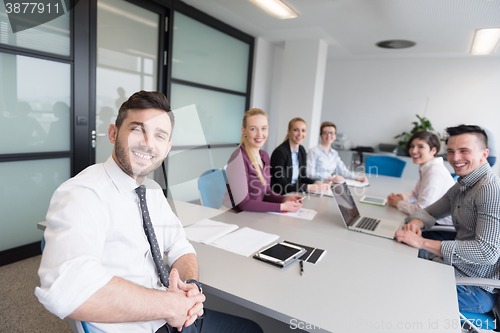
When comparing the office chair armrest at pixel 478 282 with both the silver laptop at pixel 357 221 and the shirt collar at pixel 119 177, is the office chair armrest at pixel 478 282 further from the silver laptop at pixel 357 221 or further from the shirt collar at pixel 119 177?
the shirt collar at pixel 119 177

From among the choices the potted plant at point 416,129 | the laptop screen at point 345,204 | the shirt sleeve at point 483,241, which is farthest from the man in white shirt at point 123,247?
the potted plant at point 416,129

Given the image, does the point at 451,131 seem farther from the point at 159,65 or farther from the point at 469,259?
the point at 159,65

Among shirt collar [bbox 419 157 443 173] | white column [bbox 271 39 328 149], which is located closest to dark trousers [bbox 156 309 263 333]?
shirt collar [bbox 419 157 443 173]

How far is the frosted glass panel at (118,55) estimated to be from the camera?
3.00 metres

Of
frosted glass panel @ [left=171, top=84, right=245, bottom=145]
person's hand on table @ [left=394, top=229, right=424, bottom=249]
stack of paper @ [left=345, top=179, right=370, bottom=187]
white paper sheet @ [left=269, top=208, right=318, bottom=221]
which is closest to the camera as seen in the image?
person's hand on table @ [left=394, top=229, right=424, bottom=249]

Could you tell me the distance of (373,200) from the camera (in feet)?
8.61

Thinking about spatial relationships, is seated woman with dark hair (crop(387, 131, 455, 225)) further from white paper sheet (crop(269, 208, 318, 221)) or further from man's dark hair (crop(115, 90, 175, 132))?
man's dark hair (crop(115, 90, 175, 132))

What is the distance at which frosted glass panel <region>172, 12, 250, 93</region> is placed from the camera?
3.93m

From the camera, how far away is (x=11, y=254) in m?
2.62

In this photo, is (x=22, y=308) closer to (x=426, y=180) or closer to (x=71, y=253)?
(x=71, y=253)

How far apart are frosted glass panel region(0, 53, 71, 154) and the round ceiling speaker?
4.52 meters

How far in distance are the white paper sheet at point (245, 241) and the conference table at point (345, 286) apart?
1.8 inches

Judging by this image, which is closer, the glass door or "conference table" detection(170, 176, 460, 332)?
"conference table" detection(170, 176, 460, 332)

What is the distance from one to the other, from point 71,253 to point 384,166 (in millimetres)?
4582
